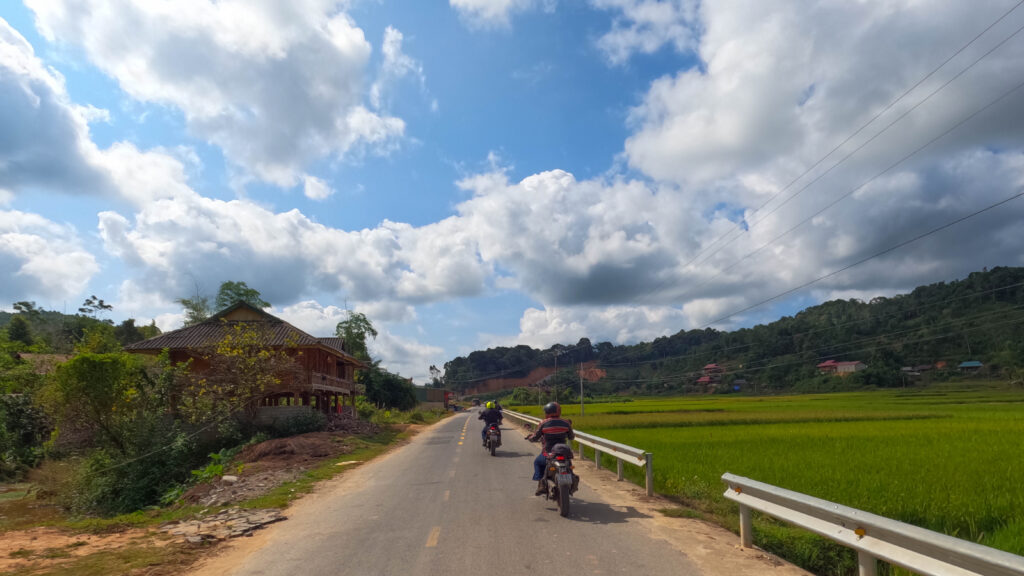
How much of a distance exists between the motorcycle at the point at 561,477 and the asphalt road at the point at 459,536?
0.79ft

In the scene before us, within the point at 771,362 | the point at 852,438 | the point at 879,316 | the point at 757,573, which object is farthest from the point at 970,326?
the point at 757,573

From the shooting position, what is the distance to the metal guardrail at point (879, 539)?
3.88 m

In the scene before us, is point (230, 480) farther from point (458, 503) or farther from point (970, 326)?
point (970, 326)

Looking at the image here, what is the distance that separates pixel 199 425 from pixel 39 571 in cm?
1962

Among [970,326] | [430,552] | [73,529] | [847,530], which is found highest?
[970,326]

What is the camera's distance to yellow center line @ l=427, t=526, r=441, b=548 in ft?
23.4

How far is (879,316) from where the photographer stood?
92.1m

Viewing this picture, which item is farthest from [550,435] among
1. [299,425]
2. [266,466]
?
[299,425]

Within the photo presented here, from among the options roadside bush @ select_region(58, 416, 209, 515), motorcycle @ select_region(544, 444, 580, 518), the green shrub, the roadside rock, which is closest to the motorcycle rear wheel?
motorcycle @ select_region(544, 444, 580, 518)

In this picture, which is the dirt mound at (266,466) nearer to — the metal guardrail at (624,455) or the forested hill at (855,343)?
the metal guardrail at (624,455)

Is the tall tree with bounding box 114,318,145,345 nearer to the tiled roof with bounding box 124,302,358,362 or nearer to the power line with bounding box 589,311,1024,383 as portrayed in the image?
the tiled roof with bounding box 124,302,358,362

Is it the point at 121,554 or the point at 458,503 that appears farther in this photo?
the point at 458,503

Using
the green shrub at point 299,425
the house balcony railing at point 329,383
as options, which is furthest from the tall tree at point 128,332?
the green shrub at point 299,425

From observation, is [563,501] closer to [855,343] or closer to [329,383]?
[329,383]
